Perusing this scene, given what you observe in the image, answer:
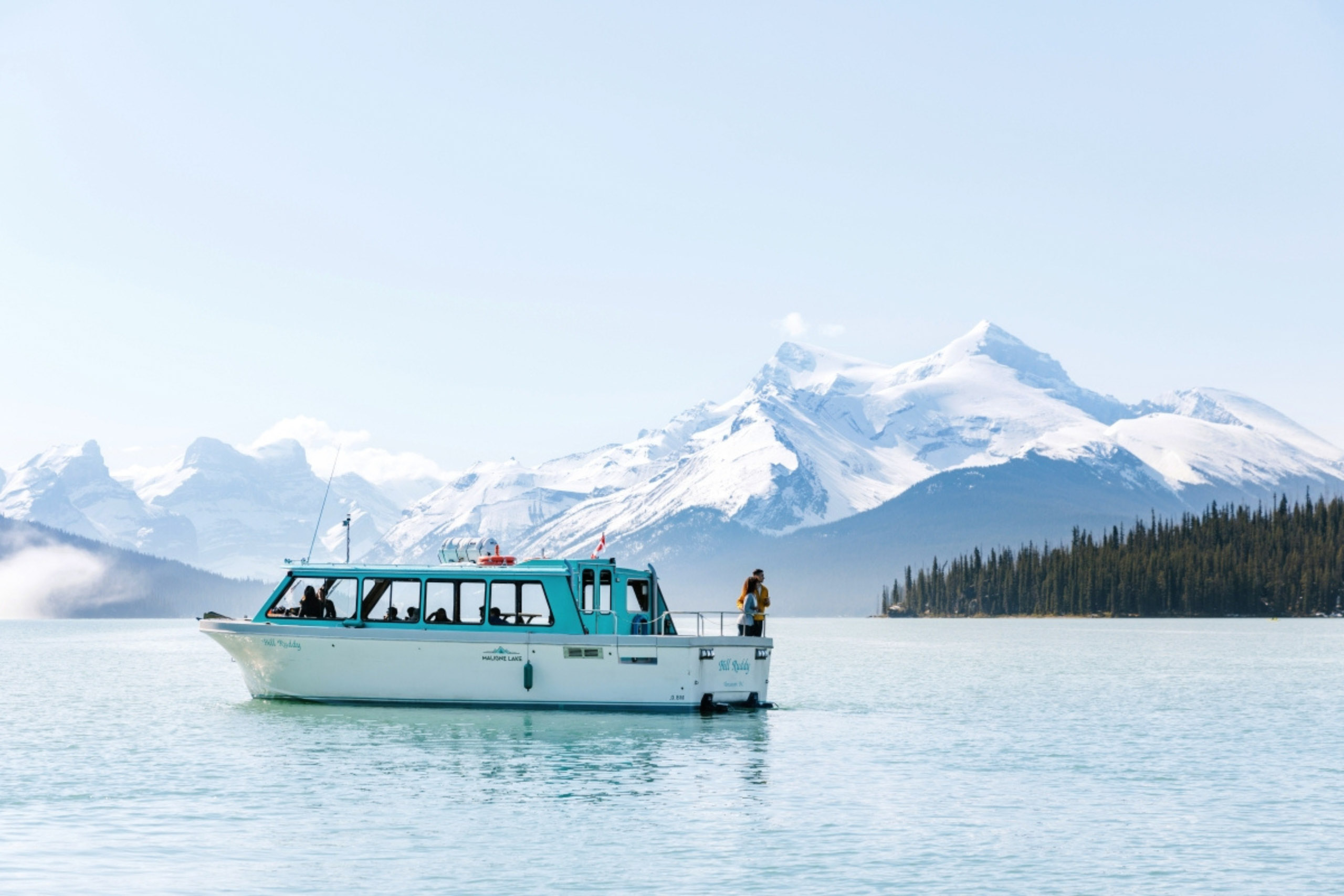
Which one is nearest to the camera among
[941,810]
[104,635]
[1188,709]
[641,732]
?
[941,810]

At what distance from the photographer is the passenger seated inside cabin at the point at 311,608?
4059 cm

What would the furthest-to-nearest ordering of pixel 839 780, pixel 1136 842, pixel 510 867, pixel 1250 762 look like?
1. pixel 1250 762
2. pixel 839 780
3. pixel 1136 842
4. pixel 510 867

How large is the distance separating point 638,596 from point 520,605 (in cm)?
343

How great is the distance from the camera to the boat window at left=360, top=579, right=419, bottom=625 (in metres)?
40.1

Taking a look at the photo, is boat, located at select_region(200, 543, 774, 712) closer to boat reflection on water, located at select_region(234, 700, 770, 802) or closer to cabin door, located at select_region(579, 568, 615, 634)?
cabin door, located at select_region(579, 568, 615, 634)

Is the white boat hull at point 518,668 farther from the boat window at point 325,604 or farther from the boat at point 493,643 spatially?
the boat window at point 325,604

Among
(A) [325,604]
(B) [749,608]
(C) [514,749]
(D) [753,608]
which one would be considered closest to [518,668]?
(C) [514,749]

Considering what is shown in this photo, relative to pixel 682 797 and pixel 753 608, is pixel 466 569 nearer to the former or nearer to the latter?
pixel 753 608

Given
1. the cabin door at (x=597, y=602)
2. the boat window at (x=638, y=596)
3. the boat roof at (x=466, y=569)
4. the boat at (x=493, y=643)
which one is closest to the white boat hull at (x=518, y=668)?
the boat at (x=493, y=643)

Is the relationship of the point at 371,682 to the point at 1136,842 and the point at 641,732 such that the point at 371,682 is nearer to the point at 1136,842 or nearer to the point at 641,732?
the point at 641,732

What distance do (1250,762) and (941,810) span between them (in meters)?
11.3

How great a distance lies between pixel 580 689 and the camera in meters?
39.0

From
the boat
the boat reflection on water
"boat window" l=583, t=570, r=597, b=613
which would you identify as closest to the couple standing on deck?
the boat

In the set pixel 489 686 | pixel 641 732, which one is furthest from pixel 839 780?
pixel 489 686
